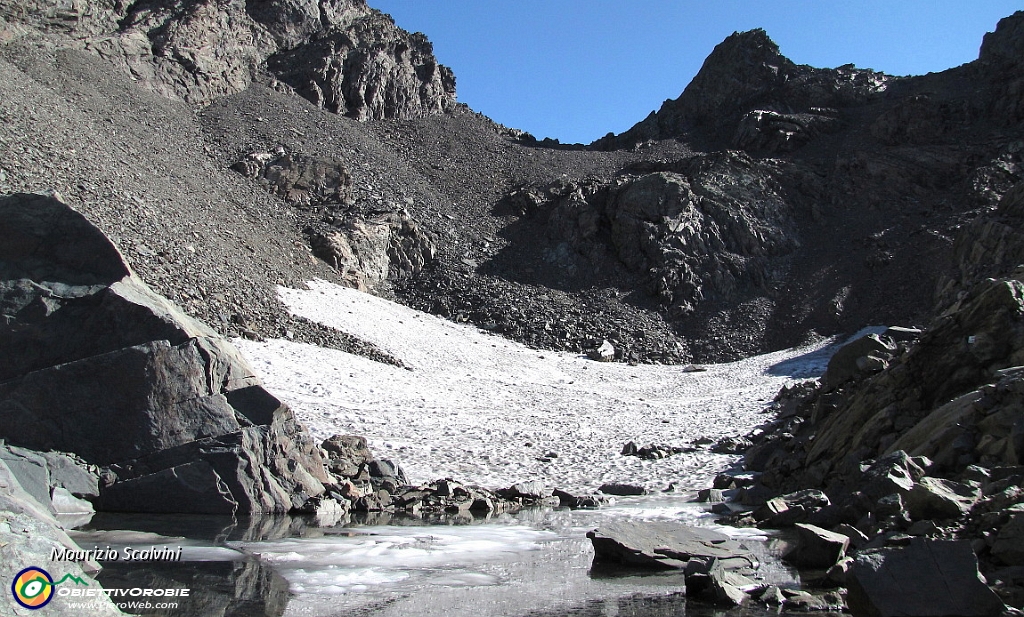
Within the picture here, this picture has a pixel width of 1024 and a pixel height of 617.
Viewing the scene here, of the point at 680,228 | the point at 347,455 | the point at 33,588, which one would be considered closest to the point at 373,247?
the point at 680,228

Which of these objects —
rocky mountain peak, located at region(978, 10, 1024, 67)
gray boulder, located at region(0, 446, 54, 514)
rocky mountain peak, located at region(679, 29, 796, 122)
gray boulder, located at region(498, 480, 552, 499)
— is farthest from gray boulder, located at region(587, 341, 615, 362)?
rocky mountain peak, located at region(978, 10, 1024, 67)

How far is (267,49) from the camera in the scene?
61469 millimetres

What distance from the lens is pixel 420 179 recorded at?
177ft

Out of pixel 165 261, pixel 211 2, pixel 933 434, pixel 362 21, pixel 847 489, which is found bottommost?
pixel 847 489

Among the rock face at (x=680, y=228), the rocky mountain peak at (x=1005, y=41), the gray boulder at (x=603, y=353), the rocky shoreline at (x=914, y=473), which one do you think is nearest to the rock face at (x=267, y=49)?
the rock face at (x=680, y=228)

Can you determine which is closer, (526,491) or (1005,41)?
(526,491)

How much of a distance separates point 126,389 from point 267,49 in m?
59.4

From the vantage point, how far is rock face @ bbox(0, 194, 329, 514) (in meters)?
10.1

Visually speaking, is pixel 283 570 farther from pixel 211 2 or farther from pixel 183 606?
pixel 211 2

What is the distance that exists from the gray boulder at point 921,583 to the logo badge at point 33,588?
5525mm

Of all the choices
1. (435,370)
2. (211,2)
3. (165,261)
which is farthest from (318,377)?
(211,2)

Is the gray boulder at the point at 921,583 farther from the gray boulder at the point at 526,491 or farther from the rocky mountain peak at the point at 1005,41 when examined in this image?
the rocky mountain peak at the point at 1005,41

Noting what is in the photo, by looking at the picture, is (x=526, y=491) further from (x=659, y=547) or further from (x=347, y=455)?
(x=659, y=547)

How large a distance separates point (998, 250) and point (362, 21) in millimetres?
60163
